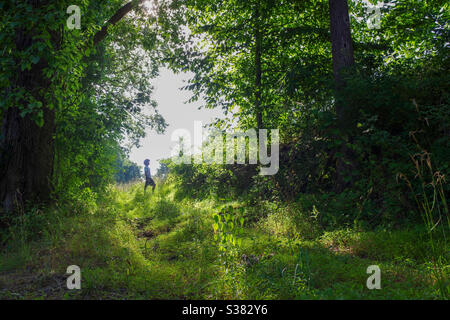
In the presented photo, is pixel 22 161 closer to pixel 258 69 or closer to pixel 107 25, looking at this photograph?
pixel 107 25

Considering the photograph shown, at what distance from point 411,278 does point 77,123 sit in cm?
725

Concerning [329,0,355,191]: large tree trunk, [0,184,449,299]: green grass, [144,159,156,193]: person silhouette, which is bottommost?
[0,184,449,299]: green grass

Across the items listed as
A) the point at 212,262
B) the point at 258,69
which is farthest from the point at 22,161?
the point at 258,69

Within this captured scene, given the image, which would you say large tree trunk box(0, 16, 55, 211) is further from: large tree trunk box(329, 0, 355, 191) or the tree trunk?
large tree trunk box(329, 0, 355, 191)

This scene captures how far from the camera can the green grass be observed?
310 centimetres

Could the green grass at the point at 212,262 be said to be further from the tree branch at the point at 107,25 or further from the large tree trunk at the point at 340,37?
the tree branch at the point at 107,25

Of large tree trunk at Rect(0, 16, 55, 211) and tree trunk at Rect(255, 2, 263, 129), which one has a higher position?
tree trunk at Rect(255, 2, 263, 129)

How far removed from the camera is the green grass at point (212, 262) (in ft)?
10.2

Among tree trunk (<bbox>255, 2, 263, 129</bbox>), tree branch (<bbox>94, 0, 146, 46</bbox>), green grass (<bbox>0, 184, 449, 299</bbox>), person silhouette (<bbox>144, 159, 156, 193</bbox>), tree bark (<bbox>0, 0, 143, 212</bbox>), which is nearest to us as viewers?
green grass (<bbox>0, 184, 449, 299</bbox>)

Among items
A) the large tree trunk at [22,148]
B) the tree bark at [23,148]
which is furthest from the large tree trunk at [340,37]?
the large tree trunk at [22,148]

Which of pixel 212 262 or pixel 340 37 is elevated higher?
pixel 340 37

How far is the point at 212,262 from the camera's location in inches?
168

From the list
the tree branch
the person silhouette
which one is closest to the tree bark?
the tree branch

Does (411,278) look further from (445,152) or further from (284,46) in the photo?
(284,46)
